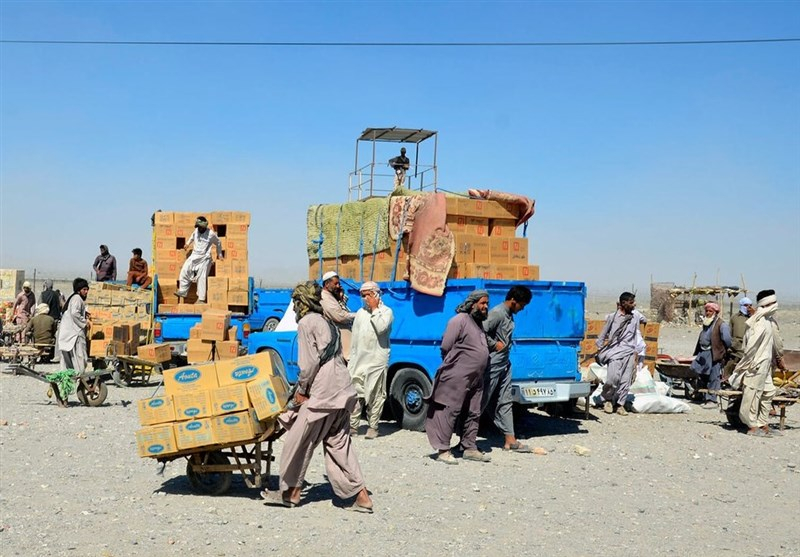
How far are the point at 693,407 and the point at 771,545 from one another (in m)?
8.19

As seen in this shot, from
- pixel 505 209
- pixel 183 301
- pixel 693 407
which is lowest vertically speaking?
pixel 693 407

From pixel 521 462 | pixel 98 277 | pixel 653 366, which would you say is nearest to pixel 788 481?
pixel 521 462

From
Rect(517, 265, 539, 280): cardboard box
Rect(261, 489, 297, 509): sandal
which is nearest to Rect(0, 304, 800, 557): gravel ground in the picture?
Rect(261, 489, 297, 509): sandal

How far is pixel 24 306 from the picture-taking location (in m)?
21.3

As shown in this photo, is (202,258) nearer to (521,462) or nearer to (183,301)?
(183,301)

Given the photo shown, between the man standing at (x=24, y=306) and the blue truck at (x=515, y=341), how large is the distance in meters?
12.9

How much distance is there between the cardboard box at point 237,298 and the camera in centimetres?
1711

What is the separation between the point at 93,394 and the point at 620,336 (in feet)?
25.2

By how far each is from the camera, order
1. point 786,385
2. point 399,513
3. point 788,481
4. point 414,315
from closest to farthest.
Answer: point 399,513 < point 788,481 < point 414,315 < point 786,385

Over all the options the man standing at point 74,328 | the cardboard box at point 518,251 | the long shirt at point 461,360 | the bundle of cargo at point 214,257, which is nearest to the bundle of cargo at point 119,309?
the bundle of cargo at point 214,257

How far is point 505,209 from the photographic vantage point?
11.7 metres

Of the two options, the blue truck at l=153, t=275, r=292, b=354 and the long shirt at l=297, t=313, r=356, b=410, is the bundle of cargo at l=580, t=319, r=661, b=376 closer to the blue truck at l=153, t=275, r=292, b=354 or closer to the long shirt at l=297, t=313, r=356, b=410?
the blue truck at l=153, t=275, r=292, b=354

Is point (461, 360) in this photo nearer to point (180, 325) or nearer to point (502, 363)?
point (502, 363)

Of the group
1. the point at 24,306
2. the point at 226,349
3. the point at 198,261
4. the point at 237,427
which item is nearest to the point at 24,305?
the point at 24,306
